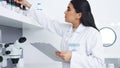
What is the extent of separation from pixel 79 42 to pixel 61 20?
437 millimetres

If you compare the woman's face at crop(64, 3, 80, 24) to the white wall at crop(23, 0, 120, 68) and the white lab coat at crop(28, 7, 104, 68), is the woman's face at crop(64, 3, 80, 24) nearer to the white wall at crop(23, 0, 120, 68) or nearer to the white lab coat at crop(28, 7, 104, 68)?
the white lab coat at crop(28, 7, 104, 68)

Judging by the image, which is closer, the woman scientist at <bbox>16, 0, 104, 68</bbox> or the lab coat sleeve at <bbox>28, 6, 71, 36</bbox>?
the woman scientist at <bbox>16, 0, 104, 68</bbox>

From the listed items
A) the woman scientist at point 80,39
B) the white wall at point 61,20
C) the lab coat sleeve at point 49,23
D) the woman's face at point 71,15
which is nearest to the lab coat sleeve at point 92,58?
the woman scientist at point 80,39

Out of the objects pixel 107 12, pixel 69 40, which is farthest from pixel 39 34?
pixel 107 12

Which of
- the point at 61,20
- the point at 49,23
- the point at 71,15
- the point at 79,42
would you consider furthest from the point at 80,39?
the point at 61,20

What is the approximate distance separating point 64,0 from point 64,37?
0.42m

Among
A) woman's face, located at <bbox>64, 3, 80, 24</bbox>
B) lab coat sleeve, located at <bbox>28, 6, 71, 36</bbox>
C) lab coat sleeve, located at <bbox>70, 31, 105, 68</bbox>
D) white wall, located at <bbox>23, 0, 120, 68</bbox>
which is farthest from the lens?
white wall, located at <bbox>23, 0, 120, 68</bbox>

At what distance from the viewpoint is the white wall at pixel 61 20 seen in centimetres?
180

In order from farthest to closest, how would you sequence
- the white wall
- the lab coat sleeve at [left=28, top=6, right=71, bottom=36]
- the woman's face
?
the white wall, the lab coat sleeve at [left=28, top=6, right=71, bottom=36], the woman's face

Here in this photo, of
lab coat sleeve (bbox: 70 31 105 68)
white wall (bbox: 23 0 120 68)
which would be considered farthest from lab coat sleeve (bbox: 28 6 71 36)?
lab coat sleeve (bbox: 70 31 105 68)

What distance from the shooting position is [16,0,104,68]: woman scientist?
4.23 ft

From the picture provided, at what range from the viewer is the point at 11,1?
1.29 m

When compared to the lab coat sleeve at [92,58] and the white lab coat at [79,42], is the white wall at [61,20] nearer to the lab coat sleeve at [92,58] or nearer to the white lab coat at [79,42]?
the white lab coat at [79,42]

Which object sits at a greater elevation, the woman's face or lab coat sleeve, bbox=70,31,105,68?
the woman's face
